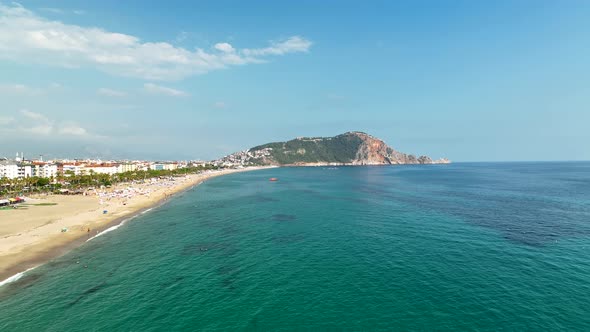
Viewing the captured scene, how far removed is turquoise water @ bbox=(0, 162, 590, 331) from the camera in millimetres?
23344

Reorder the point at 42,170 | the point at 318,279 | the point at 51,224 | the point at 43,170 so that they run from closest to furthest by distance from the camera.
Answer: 1. the point at 318,279
2. the point at 51,224
3. the point at 42,170
4. the point at 43,170

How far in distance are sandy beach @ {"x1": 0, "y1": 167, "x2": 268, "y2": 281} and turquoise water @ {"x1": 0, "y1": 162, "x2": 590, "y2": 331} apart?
3746 millimetres

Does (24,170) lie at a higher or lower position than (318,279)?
higher

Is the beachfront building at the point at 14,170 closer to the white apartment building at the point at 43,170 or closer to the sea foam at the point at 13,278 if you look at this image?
the white apartment building at the point at 43,170

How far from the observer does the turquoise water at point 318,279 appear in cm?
2334

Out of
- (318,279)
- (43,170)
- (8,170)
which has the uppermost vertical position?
(8,170)

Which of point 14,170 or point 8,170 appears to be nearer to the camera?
point 8,170

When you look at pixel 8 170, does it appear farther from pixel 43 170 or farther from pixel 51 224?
pixel 51 224

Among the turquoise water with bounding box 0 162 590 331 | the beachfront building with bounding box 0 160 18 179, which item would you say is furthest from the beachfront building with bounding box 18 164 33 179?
the turquoise water with bounding box 0 162 590 331

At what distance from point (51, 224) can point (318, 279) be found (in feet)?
185

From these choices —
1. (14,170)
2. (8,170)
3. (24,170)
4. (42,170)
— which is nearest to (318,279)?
(8,170)

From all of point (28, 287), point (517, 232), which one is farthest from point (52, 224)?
point (517, 232)

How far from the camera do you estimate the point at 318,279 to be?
3072 cm

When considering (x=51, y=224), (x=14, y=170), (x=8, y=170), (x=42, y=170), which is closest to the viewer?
(x=51, y=224)
